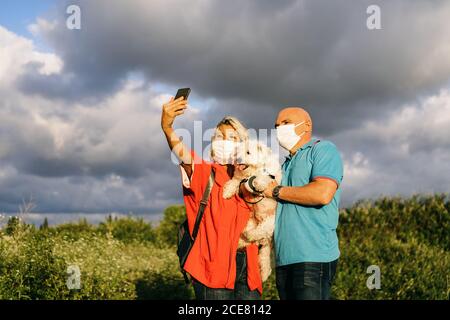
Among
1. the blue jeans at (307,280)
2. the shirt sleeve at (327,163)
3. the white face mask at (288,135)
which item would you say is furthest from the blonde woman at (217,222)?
the shirt sleeve at (327,163)

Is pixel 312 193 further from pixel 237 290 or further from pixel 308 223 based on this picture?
pixel 237 290

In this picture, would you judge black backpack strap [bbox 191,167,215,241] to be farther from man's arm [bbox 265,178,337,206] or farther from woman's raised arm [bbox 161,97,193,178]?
man's arm [bbox 265,178,337,206]

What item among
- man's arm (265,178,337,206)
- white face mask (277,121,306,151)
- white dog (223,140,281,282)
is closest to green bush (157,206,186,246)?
white dog (223,140,281,282)

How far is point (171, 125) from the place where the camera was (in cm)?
417

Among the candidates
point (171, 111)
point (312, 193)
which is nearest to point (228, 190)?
point (312, 193)

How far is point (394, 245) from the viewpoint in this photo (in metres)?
12.1

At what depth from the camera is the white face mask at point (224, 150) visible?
14.0 ft

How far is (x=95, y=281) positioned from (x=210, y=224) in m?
5.47

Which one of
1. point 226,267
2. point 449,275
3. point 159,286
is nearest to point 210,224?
point 226,267

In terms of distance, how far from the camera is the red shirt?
13.5 feet

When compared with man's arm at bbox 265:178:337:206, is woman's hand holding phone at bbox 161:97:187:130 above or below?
above

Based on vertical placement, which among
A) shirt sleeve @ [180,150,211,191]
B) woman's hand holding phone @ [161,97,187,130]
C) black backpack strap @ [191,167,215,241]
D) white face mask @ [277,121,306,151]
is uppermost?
woman's hand holding phone @ [161,97,187,130]

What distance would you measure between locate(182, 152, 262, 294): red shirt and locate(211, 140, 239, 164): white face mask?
106mm

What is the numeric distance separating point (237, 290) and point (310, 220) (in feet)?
2.75
